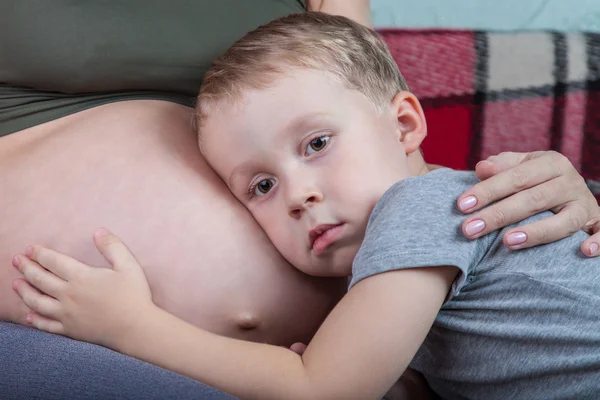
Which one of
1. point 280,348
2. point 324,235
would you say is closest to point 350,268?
point 324,235

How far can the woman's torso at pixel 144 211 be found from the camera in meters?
1.03

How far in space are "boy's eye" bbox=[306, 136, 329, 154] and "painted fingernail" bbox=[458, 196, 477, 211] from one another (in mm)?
210

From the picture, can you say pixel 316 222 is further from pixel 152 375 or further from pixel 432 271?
pixel 152 375

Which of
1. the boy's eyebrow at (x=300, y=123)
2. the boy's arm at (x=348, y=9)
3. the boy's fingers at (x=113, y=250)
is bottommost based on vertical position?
the boy's fingers at (x=113, y=250)

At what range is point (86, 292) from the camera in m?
0.96

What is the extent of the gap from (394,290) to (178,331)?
28 cm

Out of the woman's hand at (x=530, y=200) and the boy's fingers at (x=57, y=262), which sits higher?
the woman's hand at (x=530, y=200)

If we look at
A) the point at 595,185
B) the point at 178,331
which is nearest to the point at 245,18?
the point at 178,331

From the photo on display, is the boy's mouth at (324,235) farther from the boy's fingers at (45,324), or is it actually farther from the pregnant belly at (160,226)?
the boy's fingers at (45,324)

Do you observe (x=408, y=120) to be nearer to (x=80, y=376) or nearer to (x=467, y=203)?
(x=467, y=203)

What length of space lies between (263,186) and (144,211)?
178mm

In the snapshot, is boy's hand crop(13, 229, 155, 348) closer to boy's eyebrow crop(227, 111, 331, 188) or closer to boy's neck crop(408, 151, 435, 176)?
boy's eyebrow crop(227, 111, 331, 188)

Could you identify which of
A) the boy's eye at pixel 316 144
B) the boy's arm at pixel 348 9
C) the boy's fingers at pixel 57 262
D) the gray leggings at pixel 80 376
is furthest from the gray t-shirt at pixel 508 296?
the boy's arm at pixel 348 9

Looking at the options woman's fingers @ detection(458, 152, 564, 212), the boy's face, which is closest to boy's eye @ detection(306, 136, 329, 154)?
the boy's face
